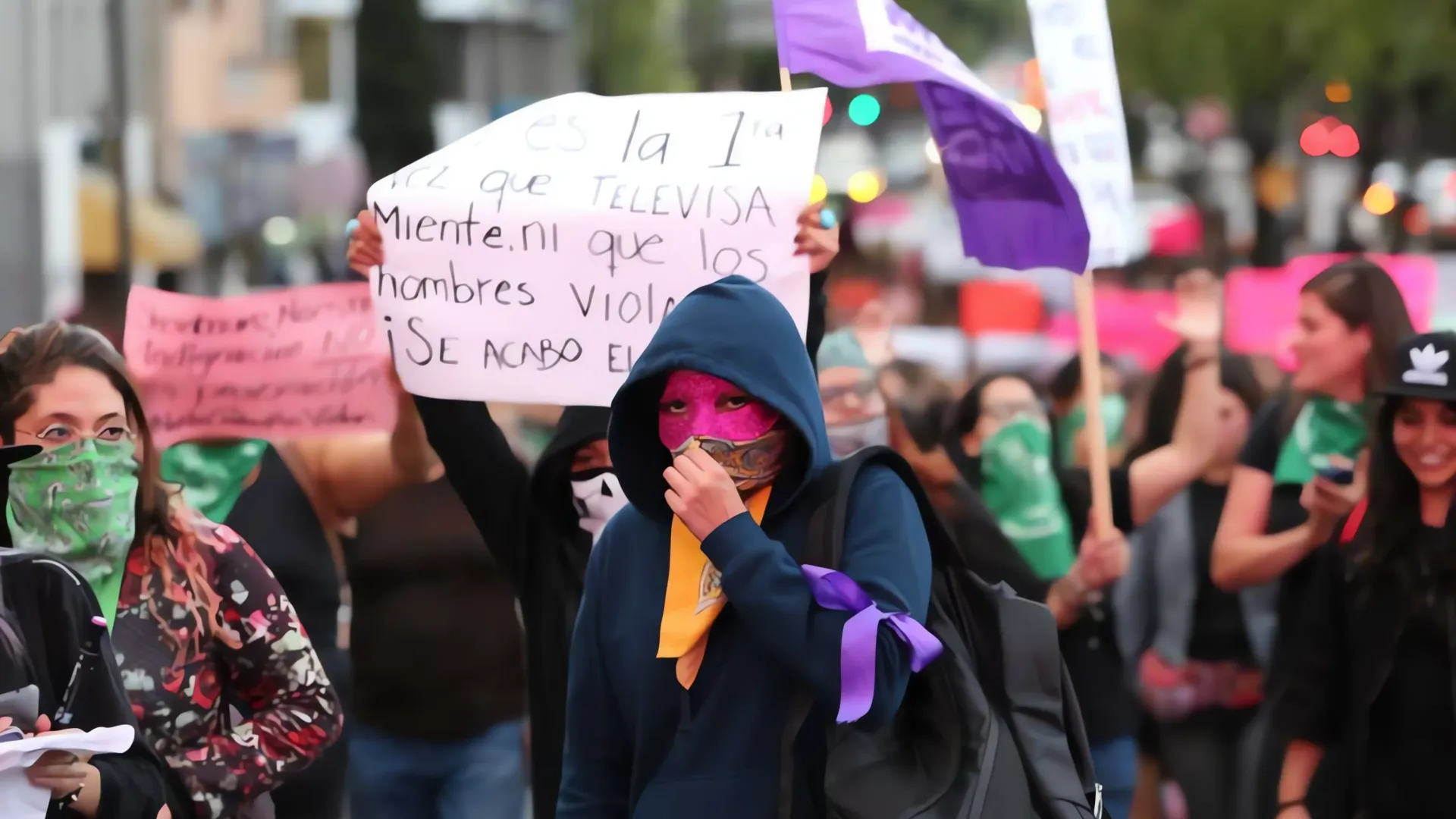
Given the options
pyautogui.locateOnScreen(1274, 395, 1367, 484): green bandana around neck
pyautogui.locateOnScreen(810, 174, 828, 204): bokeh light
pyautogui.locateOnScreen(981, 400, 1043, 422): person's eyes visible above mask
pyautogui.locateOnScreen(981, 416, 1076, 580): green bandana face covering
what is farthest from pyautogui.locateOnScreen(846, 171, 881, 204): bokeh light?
pyautogui.locateOnScreen(810, 174, 828, 204): bokeh light

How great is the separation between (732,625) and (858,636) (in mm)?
305

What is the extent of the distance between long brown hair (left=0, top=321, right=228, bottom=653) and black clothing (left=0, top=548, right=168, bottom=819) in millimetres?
546

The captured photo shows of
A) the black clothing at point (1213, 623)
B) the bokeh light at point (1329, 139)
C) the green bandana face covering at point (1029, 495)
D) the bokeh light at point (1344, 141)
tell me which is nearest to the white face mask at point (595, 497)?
the green bandana face covering at point (1029, 495)

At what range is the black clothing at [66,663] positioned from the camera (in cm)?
347

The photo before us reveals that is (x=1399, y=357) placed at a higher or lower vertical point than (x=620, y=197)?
lower

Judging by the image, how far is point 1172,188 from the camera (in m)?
49.0

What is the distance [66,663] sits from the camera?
352 cm

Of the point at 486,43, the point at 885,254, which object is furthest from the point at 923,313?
the point at 486,43

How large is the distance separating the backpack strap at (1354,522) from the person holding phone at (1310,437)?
438 millimetres

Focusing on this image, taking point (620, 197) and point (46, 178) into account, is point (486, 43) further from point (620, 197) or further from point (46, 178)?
→ point (620, 197)

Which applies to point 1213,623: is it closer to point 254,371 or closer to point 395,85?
point 254,371

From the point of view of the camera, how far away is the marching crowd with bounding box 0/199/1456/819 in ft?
11.5

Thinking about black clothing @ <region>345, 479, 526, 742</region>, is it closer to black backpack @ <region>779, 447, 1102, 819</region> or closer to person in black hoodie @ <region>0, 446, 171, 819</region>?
person in black hoodie @ <region>0, 446, 171, 819</region>

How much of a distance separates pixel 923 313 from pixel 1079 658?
699 inches
